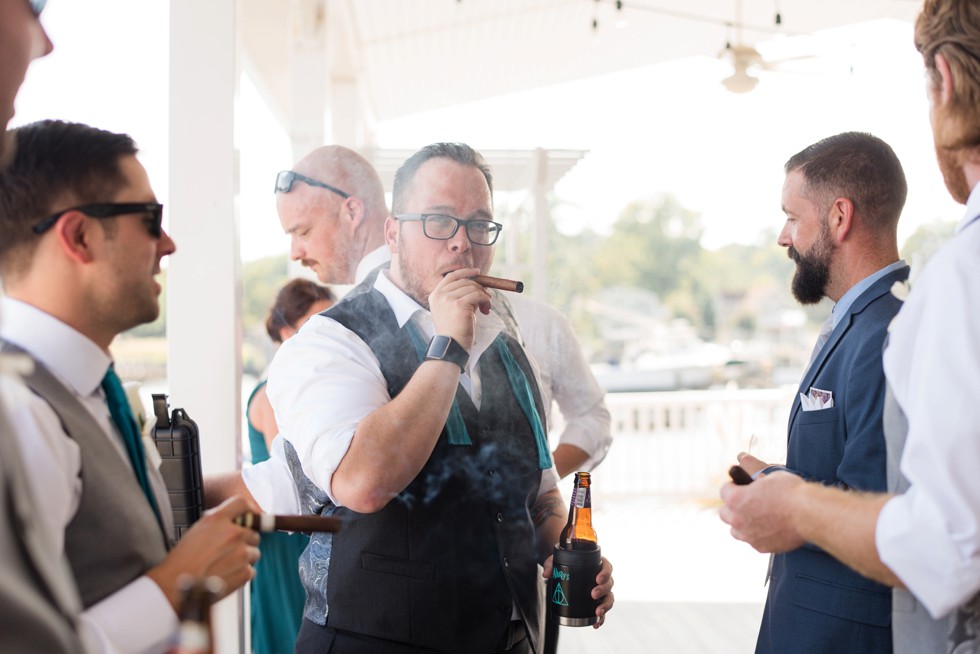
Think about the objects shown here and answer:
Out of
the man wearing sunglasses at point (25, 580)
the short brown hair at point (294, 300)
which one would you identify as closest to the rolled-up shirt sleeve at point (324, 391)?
the short brown hair at point (294, 300)

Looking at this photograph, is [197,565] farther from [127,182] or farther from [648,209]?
[648,209]

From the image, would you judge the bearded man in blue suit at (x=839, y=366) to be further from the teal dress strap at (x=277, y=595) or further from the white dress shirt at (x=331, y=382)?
the teal dress strap at (x=277, y=595)

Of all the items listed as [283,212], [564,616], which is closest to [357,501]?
[564,616]

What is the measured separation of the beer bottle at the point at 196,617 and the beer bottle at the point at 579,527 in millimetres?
688

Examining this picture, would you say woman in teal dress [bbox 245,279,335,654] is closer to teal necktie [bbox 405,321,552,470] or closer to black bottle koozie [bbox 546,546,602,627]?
teal necktie [bbox 405,321,552,470]

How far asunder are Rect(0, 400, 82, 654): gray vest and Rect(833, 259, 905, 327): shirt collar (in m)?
1.41

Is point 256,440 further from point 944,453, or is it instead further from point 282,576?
point 944,453

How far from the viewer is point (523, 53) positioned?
2.09 meters

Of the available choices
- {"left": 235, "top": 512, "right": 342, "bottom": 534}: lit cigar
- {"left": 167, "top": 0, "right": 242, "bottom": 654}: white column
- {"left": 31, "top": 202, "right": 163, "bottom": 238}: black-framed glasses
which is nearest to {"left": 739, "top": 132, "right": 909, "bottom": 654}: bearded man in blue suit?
{"left": 235, "top": 512, "right": 342, "bottom": 534}: lit cigar

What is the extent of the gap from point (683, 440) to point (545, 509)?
3.49ft

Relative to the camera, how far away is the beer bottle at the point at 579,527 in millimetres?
1402

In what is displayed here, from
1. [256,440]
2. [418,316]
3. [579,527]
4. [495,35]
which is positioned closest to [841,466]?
[579,527]

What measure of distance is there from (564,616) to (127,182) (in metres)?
0.99

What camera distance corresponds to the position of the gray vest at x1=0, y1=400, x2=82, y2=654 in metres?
0.58
